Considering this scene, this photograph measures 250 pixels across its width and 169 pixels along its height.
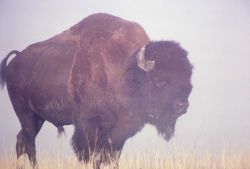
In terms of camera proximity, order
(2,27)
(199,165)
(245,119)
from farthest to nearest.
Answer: (2,27), (245,119), (199,165)

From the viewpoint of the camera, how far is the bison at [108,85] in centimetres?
399

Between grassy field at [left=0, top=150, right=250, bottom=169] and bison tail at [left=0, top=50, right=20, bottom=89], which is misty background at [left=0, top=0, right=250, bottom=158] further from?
bison tail at [left=0, top=50, right=20, bottom=89]

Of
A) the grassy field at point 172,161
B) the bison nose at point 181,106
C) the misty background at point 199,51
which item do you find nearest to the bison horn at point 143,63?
the bison nose at point 181,106

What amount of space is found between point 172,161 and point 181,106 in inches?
18.4

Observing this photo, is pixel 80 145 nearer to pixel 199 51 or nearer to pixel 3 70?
pixel 3 70

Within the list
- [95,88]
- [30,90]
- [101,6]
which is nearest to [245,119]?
[95,88]

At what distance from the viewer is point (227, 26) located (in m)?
4.45

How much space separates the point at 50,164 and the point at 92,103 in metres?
0.66

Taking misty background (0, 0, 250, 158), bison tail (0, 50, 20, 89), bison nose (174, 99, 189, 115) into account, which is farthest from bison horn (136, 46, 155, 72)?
bison tail (0, 50, 20, 89)

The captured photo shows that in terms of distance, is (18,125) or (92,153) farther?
(18,125)

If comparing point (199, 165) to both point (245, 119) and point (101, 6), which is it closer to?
point (245, 119)

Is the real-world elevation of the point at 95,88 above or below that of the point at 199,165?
above

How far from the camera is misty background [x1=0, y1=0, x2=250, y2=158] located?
14.2ft

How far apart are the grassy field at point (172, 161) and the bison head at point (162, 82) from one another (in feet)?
1.04
